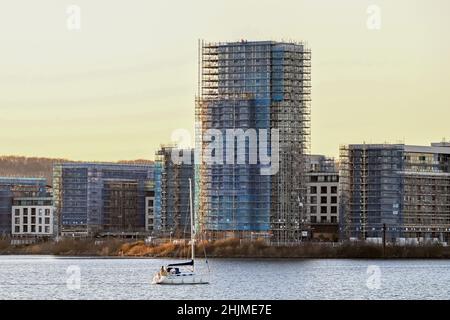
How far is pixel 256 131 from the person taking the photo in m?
118

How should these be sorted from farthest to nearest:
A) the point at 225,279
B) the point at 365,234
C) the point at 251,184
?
1. the point at 365,234
2. the point at 251,184
3. the point at 225,279

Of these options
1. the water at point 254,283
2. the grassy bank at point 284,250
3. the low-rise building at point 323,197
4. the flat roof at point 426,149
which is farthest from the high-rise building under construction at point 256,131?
the low-rise building at point 323,197

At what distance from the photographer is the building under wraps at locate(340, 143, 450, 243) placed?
131 m

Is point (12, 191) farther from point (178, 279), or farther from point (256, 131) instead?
point (178, 279)

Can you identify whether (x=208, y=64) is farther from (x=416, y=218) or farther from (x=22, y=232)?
(x=22, y=232)

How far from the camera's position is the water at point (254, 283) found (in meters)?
60.0

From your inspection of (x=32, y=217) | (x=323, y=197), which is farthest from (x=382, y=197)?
(x=32, y=217)

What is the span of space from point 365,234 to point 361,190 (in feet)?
14.3

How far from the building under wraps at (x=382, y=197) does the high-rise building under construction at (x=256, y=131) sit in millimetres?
11351

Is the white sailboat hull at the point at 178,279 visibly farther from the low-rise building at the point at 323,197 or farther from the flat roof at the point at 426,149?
the low-rise building at the point at 323,197

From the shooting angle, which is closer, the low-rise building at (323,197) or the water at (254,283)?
the water at (254,283)
